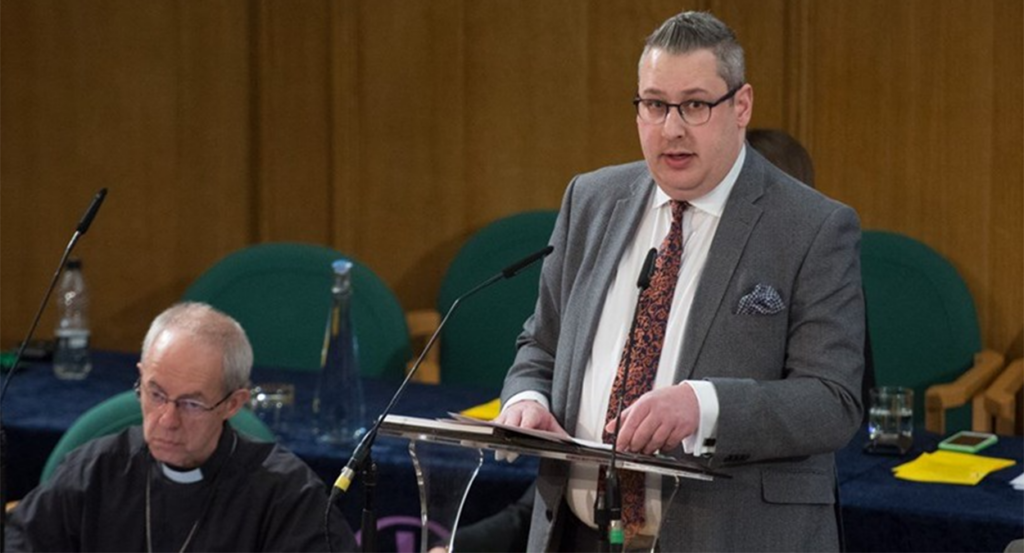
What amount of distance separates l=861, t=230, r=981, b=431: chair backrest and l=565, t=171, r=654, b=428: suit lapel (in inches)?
102

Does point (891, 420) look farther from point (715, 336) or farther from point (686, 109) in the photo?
point (686, 109)

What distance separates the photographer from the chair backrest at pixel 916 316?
17.9 ft

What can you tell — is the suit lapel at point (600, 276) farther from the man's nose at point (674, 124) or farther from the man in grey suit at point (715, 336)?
the man's nose at point (674, 124)

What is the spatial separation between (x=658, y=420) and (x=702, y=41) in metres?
0.63

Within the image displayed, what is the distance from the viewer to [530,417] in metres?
2.87

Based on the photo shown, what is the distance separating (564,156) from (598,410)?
331cm

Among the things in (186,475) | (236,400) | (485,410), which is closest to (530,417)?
(236,400)

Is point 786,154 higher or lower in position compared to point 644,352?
higher

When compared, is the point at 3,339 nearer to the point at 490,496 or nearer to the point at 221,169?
the point at 221,169

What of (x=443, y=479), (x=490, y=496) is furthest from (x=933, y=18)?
(x=443, y=479)

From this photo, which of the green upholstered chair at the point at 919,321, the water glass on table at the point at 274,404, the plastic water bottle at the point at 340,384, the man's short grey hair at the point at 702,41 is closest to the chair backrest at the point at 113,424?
the plastic water bottle at the point at 340,384

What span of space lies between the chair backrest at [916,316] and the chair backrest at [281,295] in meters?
1.56

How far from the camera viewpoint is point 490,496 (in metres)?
4.22

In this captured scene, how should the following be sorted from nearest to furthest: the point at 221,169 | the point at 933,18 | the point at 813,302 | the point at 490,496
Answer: the point at 813,302
the point at 490,496
the point at 933,18
the point at 221,169
